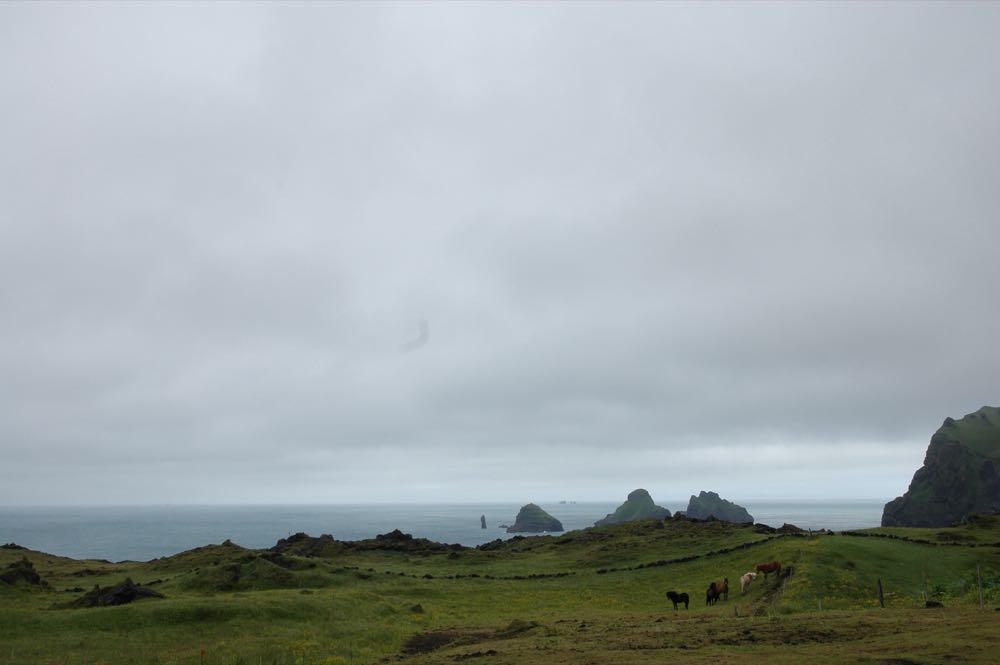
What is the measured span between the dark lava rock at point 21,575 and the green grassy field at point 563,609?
1085mm

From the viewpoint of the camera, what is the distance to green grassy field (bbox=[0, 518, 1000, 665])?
3098 cm

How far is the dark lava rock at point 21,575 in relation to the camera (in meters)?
64.2

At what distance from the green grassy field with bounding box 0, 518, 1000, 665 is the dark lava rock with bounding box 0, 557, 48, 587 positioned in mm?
1085

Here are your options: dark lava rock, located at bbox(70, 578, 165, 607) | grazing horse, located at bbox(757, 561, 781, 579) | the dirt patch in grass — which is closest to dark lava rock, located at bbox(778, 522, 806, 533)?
grazing horse, located at bbox(757, 561, 781, 579)

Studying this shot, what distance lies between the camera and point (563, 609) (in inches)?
2206

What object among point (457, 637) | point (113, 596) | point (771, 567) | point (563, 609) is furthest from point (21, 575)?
point (771, 567)

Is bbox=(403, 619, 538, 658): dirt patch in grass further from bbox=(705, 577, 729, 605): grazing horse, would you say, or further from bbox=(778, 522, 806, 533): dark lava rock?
bbox=(778, 522, 806, 533): dark lava rock

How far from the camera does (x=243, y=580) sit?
68938 mm

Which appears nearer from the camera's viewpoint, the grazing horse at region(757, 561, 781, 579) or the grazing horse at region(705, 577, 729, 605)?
the grazing horse at region(705, 577, 729, 605)

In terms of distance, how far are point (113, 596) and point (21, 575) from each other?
824 inches

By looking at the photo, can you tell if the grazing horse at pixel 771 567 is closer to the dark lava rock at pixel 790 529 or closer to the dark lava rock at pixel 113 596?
the dark lava rock at pixel 790 529

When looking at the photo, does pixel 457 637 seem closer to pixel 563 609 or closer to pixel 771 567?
pixel 563 609

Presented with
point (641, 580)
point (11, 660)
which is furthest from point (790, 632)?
point (11, 660)

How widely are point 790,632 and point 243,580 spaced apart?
56134 millimetres
